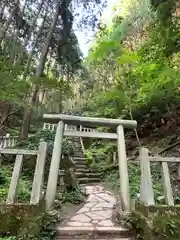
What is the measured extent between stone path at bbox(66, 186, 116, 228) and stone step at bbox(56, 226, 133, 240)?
20 cm

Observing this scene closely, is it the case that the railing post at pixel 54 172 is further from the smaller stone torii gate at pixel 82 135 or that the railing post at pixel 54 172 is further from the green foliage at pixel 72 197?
the green foliage at pixel 72 197

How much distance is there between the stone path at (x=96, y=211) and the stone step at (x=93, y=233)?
198 millimetres

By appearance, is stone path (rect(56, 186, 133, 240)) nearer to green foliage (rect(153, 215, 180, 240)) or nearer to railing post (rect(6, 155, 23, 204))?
green foliage (rect(153, 215, 180, 240))

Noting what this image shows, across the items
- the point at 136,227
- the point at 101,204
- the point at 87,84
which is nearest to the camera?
the point at 136,227

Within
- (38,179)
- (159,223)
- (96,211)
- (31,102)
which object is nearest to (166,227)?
(159,223)

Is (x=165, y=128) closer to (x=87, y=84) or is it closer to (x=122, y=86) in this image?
(x=122, y=86)

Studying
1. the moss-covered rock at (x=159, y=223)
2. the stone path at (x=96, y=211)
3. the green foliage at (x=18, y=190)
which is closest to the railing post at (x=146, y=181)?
the moss-covered rock at (x=159, y=223)

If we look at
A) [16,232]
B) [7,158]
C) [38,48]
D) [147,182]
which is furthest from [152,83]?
[38,48]

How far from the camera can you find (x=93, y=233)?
4.16m

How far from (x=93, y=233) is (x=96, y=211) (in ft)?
4.52

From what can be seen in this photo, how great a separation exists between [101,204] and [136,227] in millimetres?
2104

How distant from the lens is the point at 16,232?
3.79m

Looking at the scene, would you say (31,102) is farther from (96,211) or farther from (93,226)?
(93,226)

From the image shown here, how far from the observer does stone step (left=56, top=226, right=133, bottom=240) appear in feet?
13.5
